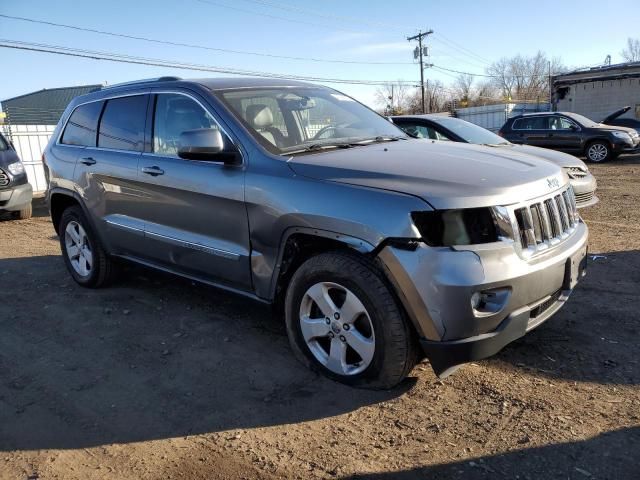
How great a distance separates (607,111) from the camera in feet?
89.4

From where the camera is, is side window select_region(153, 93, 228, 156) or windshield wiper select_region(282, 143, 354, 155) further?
side window select_region(153, 93, 228, 156)

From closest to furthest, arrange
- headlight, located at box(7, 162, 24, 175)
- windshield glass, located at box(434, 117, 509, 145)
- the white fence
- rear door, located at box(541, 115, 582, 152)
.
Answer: windshield glass, located at box(434, 117, 509, 145) → headlight, located at box(7, 162, 24, 175) → the white fence → rear door, located at box(541, 115, 582, 152)

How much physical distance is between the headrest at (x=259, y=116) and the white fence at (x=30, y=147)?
12425 mm

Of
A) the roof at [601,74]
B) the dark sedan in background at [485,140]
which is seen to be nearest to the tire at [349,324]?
the dark sedan in background at [485,140]

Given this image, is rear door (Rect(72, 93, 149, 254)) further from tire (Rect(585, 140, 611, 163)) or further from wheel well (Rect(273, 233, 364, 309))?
tire (Rect(585, 140, 611, 163))

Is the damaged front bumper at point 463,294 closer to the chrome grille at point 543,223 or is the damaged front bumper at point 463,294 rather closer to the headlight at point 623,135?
the chrome grille at point 543,223

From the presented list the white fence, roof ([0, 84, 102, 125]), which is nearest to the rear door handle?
the white fence

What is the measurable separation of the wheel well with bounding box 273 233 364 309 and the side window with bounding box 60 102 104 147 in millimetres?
2632

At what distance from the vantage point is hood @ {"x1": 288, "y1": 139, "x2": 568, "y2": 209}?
9.37 ft

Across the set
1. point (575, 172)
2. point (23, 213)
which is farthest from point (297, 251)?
point (23, 213)

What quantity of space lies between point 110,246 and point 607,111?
1114 inches

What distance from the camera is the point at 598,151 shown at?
54.5 ft

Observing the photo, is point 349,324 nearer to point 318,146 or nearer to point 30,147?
point 318,146

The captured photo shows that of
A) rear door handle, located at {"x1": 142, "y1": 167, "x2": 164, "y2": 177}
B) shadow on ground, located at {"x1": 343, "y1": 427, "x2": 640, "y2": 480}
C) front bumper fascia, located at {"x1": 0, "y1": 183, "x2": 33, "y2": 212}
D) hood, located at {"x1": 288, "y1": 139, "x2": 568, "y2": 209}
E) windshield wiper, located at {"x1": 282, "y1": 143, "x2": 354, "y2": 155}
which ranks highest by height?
windshield wiper, located at {"x1": 282, "y1": 143, "x2": 354, "y2": 155}
